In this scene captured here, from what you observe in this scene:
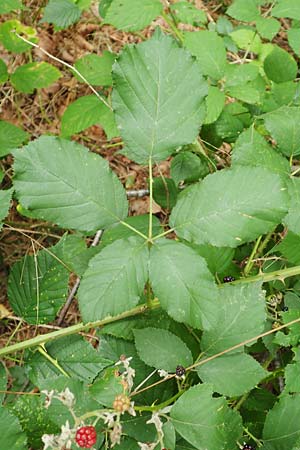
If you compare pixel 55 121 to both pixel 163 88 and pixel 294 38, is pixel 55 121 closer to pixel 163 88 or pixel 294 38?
pixel 294 38

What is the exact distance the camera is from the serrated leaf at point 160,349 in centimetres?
136

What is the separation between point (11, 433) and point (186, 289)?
56cm

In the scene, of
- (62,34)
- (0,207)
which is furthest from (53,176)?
(62,34)

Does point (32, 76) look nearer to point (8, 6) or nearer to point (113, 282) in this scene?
point (8, 6)

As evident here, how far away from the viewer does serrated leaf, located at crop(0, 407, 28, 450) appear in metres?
1.24

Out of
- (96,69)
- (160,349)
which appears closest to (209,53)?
(96,69)

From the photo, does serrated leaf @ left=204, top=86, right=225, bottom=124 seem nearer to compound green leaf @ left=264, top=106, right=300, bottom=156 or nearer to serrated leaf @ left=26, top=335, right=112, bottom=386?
compound green leaf @ left=264, top=106, right=300, bottom=156

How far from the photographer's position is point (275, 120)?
1.48m

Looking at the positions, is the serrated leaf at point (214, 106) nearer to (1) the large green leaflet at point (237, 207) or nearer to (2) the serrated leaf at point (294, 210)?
(2) the serrated leaf at point (294, 210)

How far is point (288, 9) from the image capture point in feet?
6.10

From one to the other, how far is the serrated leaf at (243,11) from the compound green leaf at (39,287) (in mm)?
1212

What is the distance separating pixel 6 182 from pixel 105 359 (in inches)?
55.9

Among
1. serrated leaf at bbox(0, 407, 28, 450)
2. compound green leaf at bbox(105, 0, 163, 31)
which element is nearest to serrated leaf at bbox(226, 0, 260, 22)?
compound green leaf at bbox(105, 0, 163, 31)

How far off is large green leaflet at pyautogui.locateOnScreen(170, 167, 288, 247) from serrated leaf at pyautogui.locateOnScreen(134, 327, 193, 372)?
0.33 metres
